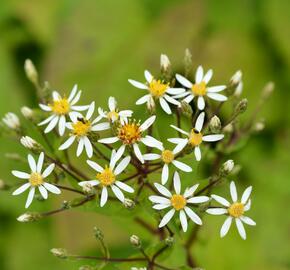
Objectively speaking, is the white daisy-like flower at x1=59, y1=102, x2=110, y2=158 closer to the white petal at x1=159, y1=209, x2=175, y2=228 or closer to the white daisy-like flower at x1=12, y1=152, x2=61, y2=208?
the white daisy-like flower at x1=12, y1=152, x2=61, y2=208

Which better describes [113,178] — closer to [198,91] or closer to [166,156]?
[166,156]

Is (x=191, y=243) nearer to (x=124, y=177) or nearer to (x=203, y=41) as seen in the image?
(x=124, y=177)

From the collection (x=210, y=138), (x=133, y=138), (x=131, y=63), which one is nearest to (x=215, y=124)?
(x=210, y=138)

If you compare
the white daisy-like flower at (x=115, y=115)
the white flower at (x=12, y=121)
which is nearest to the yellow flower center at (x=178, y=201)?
the white daisy-like flower at (x=115, y=115)

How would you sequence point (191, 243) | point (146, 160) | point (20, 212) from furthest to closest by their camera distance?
point (20, 212), point (191, 243), point (146, 160)

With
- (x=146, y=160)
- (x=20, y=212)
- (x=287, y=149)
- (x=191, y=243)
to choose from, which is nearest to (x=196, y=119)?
(x=146, y=160)

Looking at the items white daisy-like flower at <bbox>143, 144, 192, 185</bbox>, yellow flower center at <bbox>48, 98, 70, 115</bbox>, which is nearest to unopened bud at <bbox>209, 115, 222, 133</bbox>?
white daisy-like flower at <bbox>143, 144, 192, 185</bbox>
